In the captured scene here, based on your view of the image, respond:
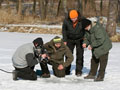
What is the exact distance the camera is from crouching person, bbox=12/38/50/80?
636 cm

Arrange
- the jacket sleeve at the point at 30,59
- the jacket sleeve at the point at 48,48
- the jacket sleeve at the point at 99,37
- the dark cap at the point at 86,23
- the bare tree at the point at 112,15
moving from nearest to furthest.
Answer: the jacket sleeve at the point at 30,59 < the jacket sleeve at the point at 99,37 < the dark cap at the point at 86,23 < the jacket sleeve at the point at 48,48 < the bare tree at the point at 112,15

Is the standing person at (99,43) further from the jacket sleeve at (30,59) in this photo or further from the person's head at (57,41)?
the jacket sleeve at (30,59)

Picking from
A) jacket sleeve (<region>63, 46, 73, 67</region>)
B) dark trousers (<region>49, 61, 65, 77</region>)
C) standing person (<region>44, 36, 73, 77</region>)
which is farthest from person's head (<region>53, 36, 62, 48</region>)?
dark trousers (<region>49, 61, 65, 77</region>)

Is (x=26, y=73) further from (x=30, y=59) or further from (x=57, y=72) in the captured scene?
(x=57, y=72)

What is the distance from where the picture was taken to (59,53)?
6.98 metres

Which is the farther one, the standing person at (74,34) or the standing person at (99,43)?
the standing person at (74,34)

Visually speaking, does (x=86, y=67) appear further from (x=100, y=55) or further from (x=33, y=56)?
(x=33, y=56)

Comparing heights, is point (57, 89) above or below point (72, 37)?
below

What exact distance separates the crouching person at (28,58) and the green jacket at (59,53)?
1.43 ft

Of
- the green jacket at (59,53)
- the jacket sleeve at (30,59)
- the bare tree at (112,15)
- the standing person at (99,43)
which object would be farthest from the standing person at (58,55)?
the bare tree at (112,15)

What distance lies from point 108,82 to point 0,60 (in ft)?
12.1

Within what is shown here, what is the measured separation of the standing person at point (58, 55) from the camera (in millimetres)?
6818

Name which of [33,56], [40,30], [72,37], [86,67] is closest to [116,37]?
Answer: [40,30]

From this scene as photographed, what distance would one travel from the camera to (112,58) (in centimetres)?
1019
